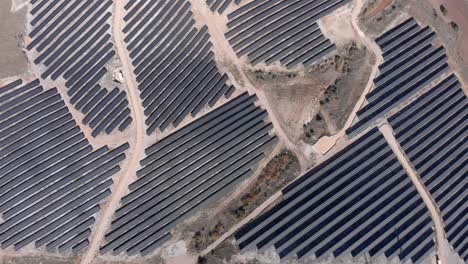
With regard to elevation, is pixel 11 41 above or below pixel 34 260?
above

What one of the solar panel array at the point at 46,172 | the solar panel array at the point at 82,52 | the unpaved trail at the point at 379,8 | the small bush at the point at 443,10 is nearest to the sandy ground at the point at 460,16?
the small bush at the point at 443,10

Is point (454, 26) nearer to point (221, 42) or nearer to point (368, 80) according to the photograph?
point (368, 80)

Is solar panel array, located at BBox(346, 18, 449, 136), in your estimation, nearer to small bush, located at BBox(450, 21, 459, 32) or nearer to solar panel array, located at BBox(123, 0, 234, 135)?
small bush, located at BBox(450, 21, 459, 32)

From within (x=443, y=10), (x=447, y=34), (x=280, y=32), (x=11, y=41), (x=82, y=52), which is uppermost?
(x=11, y=41)

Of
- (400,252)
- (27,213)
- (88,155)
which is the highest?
(88,155)

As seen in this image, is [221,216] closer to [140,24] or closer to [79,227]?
[79,227]

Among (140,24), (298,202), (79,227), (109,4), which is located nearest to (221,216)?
(298,202)

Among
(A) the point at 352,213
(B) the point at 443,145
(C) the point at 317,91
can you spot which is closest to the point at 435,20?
(B) the point at 443,145
